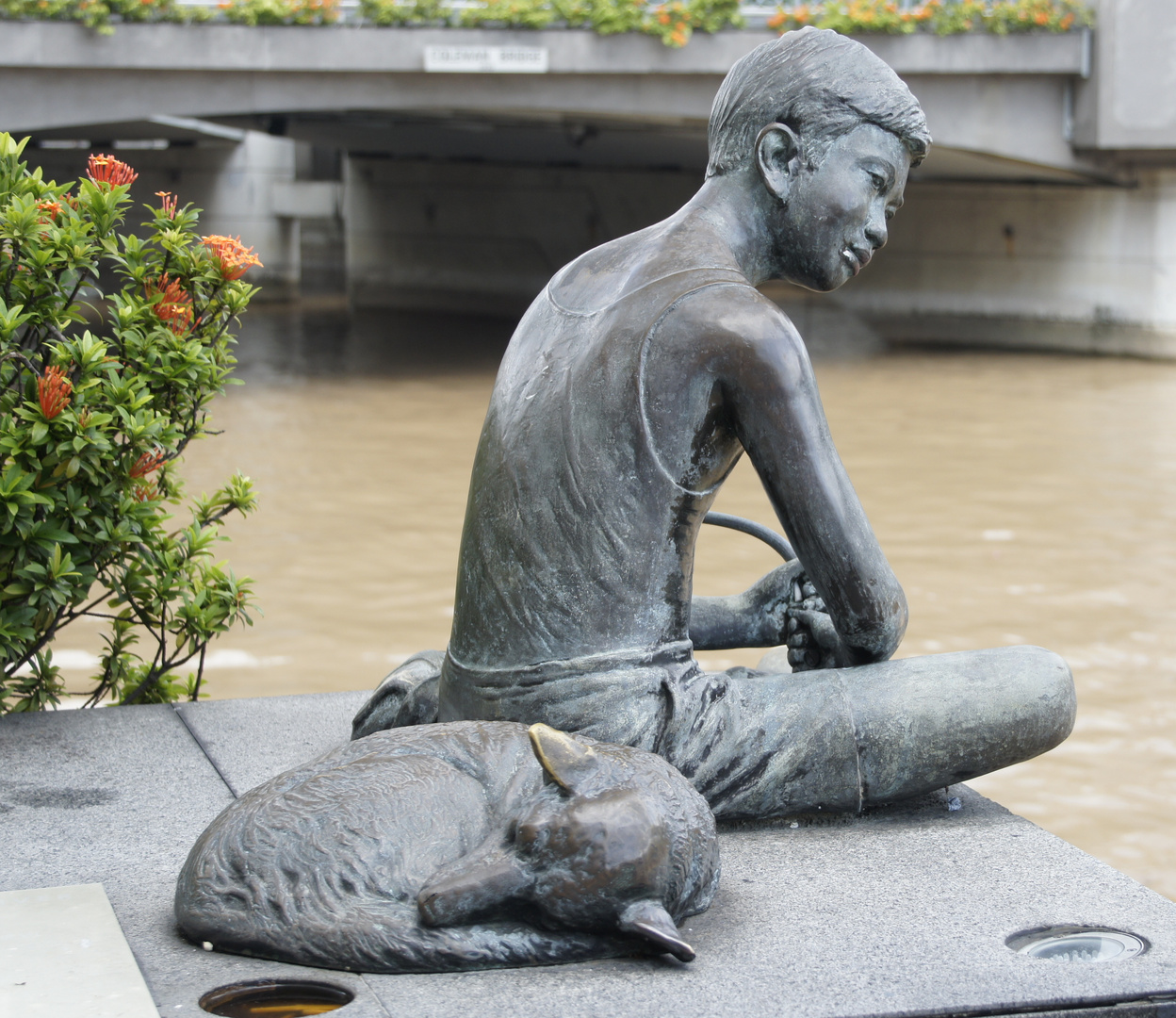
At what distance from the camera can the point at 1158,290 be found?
17344 mm

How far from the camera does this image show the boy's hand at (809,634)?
3.36 m

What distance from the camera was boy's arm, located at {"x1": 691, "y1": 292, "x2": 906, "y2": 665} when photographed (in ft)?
9.64

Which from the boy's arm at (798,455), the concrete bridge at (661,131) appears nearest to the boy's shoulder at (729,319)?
the boy's arm at (798,455)

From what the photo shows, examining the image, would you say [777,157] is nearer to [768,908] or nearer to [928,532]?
[768,908]

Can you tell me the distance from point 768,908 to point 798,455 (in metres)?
0.85

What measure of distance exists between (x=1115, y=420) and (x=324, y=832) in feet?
38.2

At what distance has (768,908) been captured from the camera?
2.79 meters

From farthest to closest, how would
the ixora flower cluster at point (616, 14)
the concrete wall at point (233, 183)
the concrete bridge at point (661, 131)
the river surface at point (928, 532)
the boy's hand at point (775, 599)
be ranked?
the concrete wall at point (233, 183) < the concrete bridge at point (661, 131) < the ixora flower cluster at point (616, 14) < the river surface at point (928, 532) < the boy's hand at point (775, 599)

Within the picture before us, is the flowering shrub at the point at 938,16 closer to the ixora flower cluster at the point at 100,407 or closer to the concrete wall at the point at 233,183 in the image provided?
the ixora flower cluster at the point at 100,407

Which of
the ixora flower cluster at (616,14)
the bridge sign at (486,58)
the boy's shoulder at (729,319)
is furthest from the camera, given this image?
the bridge sign at (486,58)

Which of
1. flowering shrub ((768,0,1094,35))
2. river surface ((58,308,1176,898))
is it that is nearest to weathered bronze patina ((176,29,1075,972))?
river surface ((58,308,1176,898))

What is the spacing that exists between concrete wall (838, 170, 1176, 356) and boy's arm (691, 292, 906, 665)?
1558 centimetres

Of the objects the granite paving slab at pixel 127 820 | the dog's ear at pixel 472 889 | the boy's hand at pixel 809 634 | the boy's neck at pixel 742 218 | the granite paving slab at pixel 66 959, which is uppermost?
the boy's neck at pixel 742 218

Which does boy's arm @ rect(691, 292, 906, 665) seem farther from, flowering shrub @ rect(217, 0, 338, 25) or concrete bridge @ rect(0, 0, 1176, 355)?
concrete bridge @ rect(0, 0, 1176, 355)
